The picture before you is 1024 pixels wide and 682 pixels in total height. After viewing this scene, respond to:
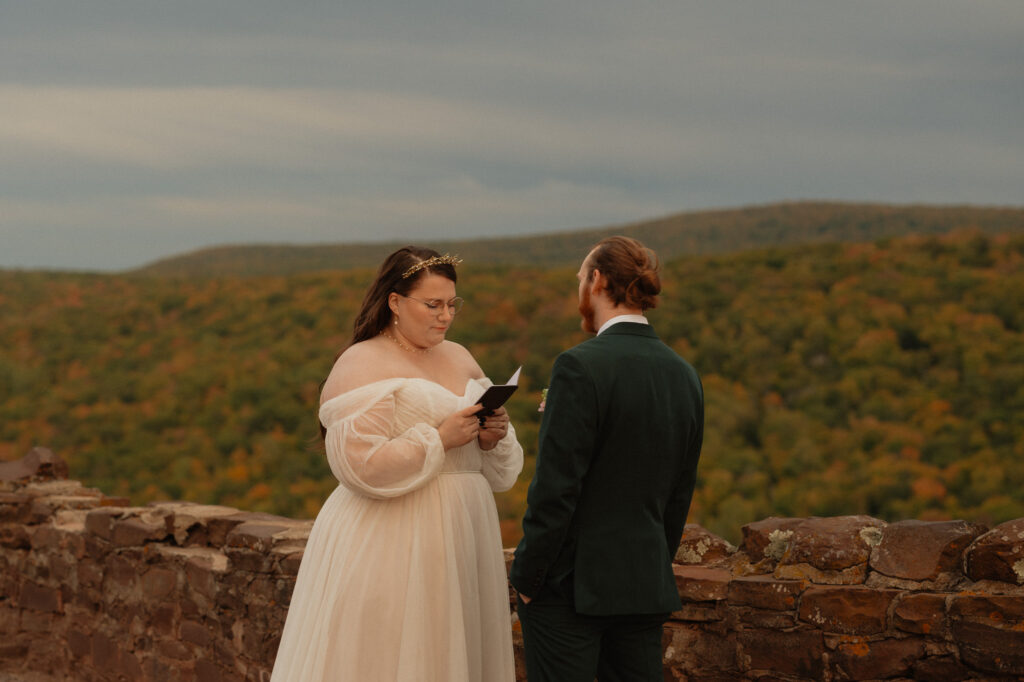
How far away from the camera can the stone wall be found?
329 cm

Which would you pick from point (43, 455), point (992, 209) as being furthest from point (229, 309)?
point (43, 455)

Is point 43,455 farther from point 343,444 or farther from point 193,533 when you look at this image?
point 343,444

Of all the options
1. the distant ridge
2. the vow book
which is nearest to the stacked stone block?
the vow book

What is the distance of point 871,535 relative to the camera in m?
3.60

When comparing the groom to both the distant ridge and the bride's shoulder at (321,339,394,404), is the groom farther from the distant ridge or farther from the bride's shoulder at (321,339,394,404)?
the distant ridge

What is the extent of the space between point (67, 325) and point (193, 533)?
196 ft

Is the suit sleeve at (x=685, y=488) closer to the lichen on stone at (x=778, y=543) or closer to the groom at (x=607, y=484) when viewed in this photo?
the groom at (x=607, y=484)

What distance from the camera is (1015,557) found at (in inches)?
126

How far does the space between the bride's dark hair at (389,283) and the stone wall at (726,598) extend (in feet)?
4.72

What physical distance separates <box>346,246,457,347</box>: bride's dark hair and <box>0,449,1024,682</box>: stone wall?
1440mm

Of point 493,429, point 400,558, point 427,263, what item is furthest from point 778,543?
point 427,263

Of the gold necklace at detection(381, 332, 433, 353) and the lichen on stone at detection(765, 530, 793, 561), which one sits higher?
the gold necklace at detection(381, 332, 433, 353)

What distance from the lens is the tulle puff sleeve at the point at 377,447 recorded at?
3.14m

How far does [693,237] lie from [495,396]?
2725 inches
